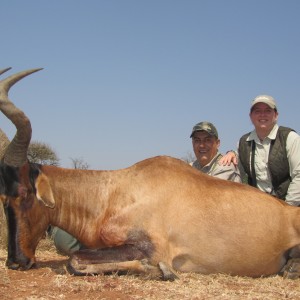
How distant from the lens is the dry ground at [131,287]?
181 inches

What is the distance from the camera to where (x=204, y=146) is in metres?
8.44

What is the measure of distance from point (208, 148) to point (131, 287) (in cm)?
406

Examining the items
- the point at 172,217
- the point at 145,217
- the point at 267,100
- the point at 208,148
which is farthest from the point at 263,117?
the point at 145,217

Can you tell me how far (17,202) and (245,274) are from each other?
2.87m

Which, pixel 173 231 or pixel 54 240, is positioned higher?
pixel 173 231

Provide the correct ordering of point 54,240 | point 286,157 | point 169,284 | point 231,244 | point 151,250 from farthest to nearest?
point 54,240 < point 286,157 < point 231,244 < point 151,250 < point 169,284

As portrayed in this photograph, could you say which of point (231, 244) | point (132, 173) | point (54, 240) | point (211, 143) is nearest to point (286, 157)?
point (211, 143)

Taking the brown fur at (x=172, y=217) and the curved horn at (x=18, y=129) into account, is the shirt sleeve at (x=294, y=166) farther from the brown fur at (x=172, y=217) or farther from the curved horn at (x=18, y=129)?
the curved horn at (x=18, y=129)

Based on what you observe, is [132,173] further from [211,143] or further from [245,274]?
[211,143]

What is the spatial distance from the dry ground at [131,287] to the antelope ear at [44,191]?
81 cm

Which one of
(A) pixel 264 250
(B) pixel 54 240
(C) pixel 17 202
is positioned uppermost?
(C) pixel 17 202

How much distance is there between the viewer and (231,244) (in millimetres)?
5859

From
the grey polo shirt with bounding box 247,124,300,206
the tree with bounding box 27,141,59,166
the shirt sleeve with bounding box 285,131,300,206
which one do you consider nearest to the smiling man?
the grey polo shirt with bounding box 247,124,300,206

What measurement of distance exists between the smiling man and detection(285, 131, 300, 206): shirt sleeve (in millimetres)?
1031
